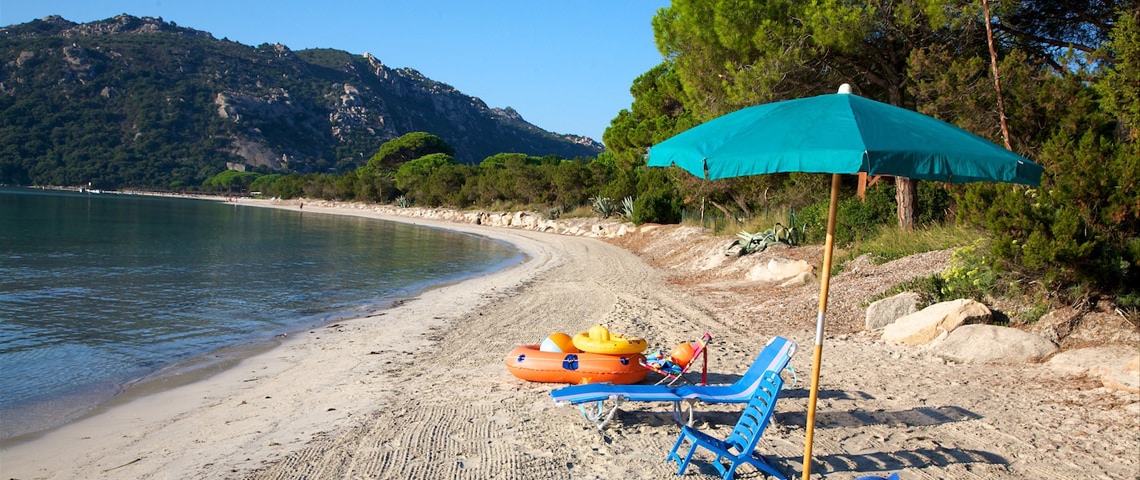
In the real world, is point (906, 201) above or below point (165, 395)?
above

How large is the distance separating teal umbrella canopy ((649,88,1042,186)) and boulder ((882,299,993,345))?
14.7 feet

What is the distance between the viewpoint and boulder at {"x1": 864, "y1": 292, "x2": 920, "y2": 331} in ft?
28.3

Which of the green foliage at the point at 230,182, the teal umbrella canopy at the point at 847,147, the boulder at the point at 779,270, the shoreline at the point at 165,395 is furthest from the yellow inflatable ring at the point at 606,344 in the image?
the green foliage at the point at 230,182

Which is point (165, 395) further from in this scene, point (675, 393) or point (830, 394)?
point (830, 394)

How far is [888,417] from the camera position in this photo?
17.8 feet

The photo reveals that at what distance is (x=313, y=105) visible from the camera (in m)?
146

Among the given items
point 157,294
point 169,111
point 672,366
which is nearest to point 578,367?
point 672,366

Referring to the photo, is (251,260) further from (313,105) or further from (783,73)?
(313,105)

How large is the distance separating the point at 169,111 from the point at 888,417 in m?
141

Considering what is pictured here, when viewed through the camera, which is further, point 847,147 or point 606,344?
point 606,344

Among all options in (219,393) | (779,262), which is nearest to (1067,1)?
(779,262)

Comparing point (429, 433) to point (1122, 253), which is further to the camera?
point (1122, 253)

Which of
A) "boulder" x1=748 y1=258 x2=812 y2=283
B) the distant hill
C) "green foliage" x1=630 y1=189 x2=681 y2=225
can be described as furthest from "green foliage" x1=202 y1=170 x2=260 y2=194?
"boulder" x1=748 y1=258 x2=812 y2=283

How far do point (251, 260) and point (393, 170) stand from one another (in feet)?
228
